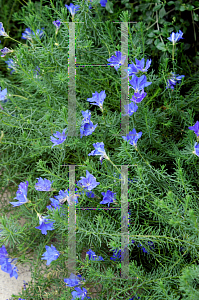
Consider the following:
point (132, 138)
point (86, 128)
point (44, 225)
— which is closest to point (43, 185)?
point (44, 225)

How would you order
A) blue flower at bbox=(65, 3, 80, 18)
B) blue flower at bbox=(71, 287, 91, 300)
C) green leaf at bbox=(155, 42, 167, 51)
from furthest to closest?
green leaf at bbox=(155, 42, 167, 51) → blue flower at bbox=(65, 3, 80, 18) → blue flower at bbox=(71, 287, 91, 300)

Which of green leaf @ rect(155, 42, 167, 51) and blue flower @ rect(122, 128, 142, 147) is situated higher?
green leaf @ rect(155, 42, 167, 51)

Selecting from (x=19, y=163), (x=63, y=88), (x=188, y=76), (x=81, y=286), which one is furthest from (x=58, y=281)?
(x=188, y=76)

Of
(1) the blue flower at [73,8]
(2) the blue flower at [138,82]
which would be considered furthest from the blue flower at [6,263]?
(1) the blue flower at [73,8]

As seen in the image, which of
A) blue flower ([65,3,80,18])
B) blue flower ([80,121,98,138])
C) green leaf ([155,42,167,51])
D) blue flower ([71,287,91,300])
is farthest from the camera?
green leaf ([155,42,167,51])

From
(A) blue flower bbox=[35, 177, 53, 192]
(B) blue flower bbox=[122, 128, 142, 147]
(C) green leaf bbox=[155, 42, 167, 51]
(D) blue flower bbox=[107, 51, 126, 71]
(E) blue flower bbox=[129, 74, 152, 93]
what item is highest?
(C) green leaf bbox=[155, 42, 167, 51]

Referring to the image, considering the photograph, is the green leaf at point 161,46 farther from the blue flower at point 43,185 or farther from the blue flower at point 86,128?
the blue flower at point 43,185

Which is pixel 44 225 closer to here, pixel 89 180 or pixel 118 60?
pixel 89 180

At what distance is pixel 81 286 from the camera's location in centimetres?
100

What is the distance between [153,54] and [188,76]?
0.20 metres

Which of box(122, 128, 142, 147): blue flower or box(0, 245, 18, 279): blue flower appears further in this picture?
box(0, 245, 18, 279): blue flower

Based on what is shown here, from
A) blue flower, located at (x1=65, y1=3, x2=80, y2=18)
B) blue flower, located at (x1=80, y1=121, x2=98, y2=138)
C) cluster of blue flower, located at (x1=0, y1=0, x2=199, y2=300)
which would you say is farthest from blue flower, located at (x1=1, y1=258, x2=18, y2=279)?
blue flower, located at (x1=65, y1=3, x2=80, y2=18)

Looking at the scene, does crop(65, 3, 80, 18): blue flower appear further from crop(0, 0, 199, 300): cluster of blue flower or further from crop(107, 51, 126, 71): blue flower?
crop(107, 51, 126, 71): blue flower

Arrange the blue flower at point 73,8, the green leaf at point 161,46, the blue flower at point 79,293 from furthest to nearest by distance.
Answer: the green leaf at point 161,46
the blue flower at point 73,8
the blue flower at point 79,293
